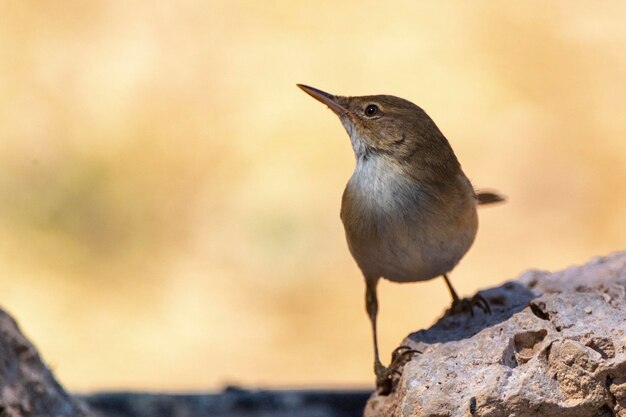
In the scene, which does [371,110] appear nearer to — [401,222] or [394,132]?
[394,132]

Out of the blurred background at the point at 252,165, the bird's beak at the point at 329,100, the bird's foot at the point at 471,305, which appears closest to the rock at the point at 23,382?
the bird's beak at the point at 329,100

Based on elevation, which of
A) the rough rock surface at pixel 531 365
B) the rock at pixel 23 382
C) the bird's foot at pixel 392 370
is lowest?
the rock at pixel 23 382

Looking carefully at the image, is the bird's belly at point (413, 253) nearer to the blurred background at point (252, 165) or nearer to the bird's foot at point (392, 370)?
the bird's foot at point (392, 370)

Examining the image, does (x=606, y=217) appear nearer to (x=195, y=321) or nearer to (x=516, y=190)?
(x=516, y=190)

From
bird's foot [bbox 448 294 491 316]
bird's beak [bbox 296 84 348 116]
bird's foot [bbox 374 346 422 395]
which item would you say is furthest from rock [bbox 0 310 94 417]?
bird's foot [bbox 448 294 491 316]

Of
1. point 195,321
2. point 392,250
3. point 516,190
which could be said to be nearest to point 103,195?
point 195,321

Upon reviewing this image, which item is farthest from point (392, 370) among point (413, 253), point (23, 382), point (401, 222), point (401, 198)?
point (23, 382)

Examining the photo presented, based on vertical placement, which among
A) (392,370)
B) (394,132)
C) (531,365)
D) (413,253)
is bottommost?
(392,370)
